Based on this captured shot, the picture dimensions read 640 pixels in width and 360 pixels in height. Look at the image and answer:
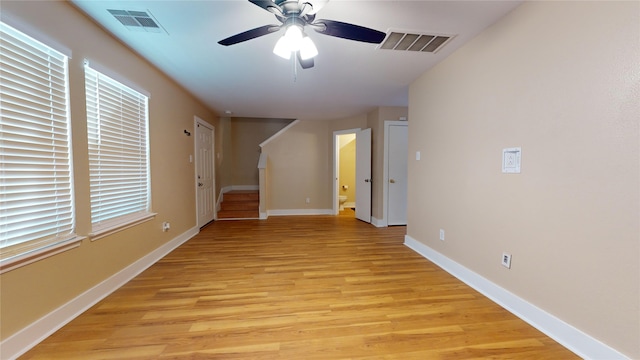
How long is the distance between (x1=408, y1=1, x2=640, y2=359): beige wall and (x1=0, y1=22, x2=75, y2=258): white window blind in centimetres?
326

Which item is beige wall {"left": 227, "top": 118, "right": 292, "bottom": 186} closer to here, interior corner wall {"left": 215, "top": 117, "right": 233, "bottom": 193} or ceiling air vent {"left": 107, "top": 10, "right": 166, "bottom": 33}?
interior corner wall {"left": 215, "top": 117, "right": 233, "bottom": 193}

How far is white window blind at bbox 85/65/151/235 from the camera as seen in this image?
6.50ft

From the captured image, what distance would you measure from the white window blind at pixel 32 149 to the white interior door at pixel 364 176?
163 inches

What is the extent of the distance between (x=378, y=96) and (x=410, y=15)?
6.45ft

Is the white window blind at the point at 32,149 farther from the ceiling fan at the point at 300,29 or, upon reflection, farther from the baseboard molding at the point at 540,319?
the baseboard molding at the point at 540,319

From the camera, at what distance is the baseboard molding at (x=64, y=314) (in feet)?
4.44

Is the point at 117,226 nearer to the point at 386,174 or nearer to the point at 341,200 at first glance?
the point at 386,174

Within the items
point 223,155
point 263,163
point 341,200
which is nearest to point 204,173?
point 263,163

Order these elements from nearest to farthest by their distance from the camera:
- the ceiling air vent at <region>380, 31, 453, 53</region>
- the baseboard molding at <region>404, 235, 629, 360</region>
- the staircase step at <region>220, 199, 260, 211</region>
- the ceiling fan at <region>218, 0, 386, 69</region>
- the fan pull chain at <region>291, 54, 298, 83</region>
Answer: the baseboard molding at <region>404, 235, 629, 360</region>, the ceiling fan at <region>218, 0, 386, 69</region>, the ceiling air vent at <region>380, 31, 453, 53</region>, the fan pull chain at <region>291, 54, 298, 83</region>, the staircase step at <region>220, 199, 260, 211</region>

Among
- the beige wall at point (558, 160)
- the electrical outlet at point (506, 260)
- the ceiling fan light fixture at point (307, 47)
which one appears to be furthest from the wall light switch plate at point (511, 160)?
the ceiling fan light fixture at point (307, 47)

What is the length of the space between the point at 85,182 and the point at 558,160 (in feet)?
11.1

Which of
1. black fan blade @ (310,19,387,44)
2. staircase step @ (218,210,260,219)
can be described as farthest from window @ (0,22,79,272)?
staircase step @ (218,210,260,219)

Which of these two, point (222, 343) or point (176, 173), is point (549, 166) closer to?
point (222, 343)

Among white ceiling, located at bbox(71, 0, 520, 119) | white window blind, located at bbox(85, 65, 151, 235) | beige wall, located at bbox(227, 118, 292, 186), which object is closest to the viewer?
white ceiling, located at bbox(71, 0, 520, 119)
